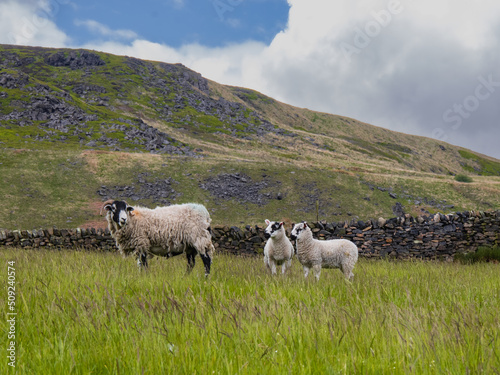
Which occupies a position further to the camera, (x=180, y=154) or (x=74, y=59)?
(x=74, y=59)

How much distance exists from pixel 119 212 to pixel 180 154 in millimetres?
Result: 67922

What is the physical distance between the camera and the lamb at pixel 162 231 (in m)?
7.77

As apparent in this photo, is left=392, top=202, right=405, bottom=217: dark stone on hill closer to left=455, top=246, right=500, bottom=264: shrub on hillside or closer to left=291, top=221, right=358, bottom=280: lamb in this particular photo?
left=455, top=246, right=500, bottom=264: shrub on hillside

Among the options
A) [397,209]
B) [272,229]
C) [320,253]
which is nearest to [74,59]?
[397,209]

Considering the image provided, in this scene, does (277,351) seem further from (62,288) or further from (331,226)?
(331,226)

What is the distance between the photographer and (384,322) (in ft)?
8.75

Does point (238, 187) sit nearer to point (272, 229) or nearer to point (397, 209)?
point (397, 209)

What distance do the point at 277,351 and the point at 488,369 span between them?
3.79 feet

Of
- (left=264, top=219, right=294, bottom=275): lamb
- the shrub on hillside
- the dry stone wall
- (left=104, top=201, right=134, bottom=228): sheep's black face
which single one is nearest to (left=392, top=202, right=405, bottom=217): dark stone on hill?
the dry stone wall

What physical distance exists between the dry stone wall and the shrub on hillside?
1138 mm

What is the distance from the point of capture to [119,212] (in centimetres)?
774

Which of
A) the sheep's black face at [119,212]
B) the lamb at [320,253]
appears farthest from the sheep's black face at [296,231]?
the sheep's black face at [119,212]

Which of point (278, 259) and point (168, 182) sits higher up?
point (168, 182)

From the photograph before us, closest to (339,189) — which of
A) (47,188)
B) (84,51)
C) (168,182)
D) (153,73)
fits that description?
(168,182)
